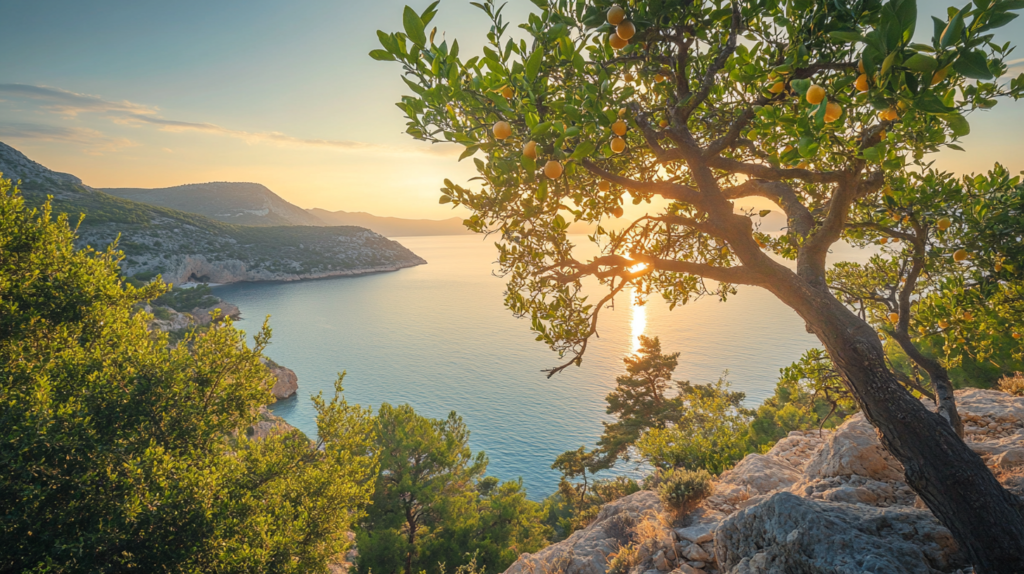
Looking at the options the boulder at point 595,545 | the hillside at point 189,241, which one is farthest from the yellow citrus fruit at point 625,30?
the hillside at point 189,241

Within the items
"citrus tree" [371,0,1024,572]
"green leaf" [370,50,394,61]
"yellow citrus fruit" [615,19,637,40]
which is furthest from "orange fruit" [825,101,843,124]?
"green leaf" [370,50,394,61]

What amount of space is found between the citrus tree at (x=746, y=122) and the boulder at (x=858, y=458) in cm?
256

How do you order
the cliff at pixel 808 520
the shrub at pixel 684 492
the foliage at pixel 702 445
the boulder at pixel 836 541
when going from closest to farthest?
the boulder at pixel 836 541
the cliff at pixel 808 520
the shrub at pixel 684 492
the foliage at pixel 702 445

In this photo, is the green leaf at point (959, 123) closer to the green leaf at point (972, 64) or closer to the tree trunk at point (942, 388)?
the green leaf at point (972, 64)

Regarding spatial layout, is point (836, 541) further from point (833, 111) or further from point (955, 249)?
point (833, 111)

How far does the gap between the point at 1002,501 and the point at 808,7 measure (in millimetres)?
4130

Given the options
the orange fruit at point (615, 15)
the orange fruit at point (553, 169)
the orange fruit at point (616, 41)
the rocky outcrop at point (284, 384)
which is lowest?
the rocky outcrop at point (284, 384)

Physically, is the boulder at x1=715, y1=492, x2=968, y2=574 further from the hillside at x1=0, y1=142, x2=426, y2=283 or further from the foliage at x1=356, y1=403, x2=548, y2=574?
the hillside at x1=0, y1=142, x2=426, y2=283

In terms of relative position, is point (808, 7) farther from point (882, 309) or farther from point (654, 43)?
point (882, 309)

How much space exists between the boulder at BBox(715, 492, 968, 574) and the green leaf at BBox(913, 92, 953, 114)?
366 cm

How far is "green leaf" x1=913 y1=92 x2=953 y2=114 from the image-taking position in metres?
1.81

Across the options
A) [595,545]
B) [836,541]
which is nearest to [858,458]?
[836,541]

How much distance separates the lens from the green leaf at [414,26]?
2.13 m

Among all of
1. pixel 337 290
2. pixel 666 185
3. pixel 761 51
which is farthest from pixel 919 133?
pixel 337 290
